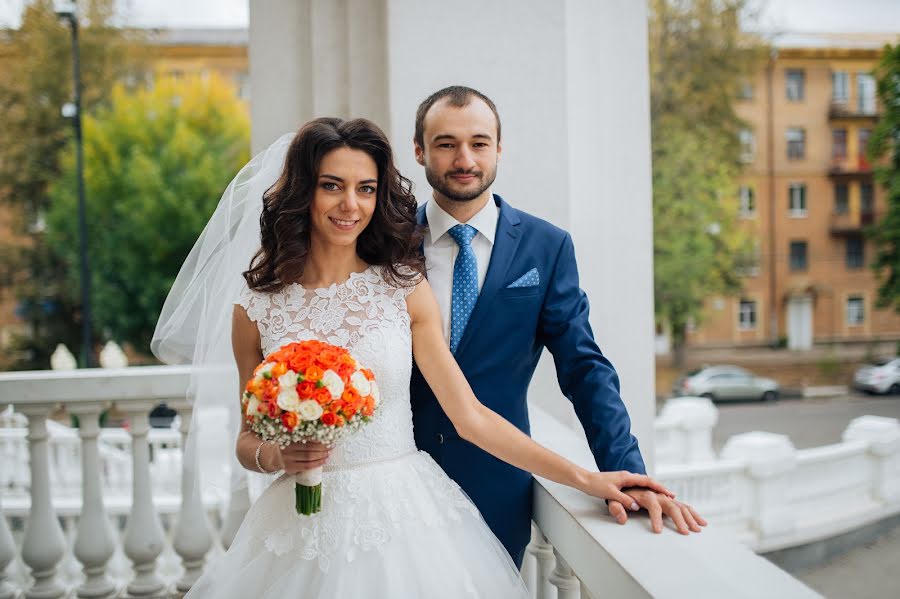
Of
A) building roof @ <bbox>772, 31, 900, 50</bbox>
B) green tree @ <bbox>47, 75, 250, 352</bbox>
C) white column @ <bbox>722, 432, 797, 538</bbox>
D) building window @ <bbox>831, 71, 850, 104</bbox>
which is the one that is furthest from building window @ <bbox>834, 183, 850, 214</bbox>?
white column @ <bbox>722, 432, 797, 538</bbox>

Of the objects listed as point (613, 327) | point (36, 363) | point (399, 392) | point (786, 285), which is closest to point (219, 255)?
point (399, 392)

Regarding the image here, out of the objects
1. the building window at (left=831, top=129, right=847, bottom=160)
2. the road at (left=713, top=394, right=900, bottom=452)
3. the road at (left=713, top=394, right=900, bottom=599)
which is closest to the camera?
the road at (left=713, top=394, right=900, bottom=599)

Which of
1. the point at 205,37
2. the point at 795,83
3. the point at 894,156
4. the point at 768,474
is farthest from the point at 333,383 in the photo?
the point at 795,83

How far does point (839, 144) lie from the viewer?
2723 centimetres

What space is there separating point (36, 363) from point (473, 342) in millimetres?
21439

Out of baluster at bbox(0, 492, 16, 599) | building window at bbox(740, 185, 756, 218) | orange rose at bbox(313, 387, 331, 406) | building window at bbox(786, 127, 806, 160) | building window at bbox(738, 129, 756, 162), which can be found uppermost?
building window at bbox(786, 127, 806, 160)

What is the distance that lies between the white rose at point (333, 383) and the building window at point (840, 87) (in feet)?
96.8

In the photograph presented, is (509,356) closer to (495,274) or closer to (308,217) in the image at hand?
(495,274)

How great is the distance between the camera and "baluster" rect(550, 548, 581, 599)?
1712 millimetres

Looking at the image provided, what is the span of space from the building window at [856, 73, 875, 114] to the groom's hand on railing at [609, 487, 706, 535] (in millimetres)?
29885

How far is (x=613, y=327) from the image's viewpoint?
2.97 meters

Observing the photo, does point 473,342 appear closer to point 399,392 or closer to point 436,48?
point 399,392

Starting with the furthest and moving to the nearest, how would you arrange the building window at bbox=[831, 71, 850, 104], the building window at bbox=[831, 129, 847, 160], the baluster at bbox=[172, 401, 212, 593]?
the building window at bbox=[831, 129, 847, 160]
the building window at bbox=[831, 71, 850, 104]
the baluster at bbox=[172, 401, 212, 593]

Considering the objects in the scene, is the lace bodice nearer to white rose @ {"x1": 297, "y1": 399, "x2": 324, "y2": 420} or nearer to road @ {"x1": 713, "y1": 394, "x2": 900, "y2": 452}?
white rose @ {"x1": 297, "y1": 399, "x2": 324, "y2": 420}
